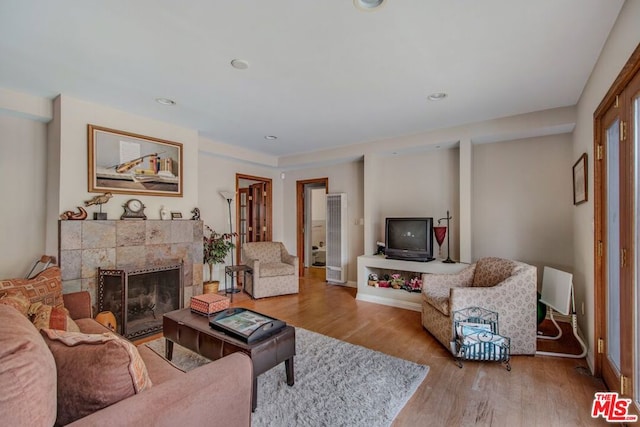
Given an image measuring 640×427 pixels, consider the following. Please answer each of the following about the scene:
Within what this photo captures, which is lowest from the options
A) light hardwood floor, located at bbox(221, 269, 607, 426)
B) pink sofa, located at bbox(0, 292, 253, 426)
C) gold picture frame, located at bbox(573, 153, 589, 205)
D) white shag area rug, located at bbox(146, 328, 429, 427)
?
light hardwood floor, located at bbox(221, 269, 607, 426)

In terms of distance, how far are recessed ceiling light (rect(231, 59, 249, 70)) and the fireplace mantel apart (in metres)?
2.16

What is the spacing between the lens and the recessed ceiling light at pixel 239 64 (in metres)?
2.26

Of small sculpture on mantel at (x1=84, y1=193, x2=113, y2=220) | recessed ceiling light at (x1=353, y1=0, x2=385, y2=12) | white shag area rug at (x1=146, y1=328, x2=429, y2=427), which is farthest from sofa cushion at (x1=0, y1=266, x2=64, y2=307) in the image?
recessed ceiling light at (x1=353, y1=0, x2=385, y2=12)

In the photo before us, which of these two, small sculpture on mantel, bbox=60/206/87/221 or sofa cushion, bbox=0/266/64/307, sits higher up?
small sculpture on mantel, bbox=60/206/87/221

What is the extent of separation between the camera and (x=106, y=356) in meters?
0.97

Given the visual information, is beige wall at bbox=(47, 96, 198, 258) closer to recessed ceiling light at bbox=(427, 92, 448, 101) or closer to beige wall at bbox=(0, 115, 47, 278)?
beige wall at bbox=(0, 115, 47, 278)

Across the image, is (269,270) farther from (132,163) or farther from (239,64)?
(239,64)

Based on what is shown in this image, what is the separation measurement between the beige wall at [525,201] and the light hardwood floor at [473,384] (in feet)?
4.91

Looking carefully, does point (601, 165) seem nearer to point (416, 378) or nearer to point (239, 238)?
point (416, 378)

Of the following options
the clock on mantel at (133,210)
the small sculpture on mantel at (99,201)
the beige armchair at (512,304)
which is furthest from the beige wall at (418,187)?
the small sculpture on mantel at (99,201)

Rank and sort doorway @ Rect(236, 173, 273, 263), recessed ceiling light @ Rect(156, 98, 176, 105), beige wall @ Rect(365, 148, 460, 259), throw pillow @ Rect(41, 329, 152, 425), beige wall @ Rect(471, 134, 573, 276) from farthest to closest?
doorway @ Rect(236, 173, 273, 263) < beige wall @ Rect(365, 148, 460, 259) < beige wall @ Rect(471, 134, 573, 276) < recessed ceiling light @ Rect(156, 98, 176, 105) < throw pillow @ Rect(41, 329, 152, 425)

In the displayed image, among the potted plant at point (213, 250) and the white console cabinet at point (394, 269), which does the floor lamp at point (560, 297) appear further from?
the potted plant at point (213, 250)

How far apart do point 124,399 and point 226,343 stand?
980mm

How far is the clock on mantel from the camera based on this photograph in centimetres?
334
